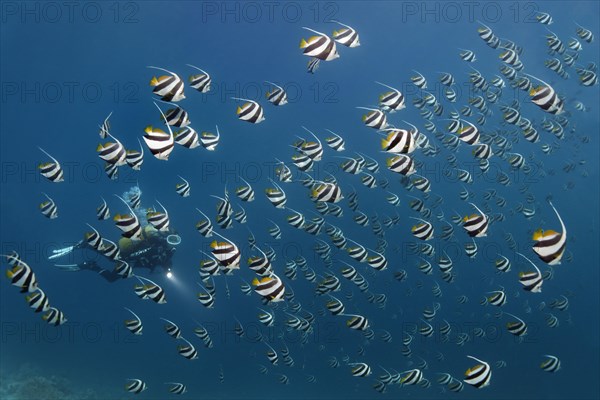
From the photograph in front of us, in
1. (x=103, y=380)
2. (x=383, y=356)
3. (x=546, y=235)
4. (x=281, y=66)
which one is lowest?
(x=103, y=380)

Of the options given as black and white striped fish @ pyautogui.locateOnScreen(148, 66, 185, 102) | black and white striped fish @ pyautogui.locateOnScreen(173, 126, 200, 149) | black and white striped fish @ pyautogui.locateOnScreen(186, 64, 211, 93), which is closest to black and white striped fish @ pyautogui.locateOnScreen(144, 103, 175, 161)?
black and white striped fish @ pyautogui.locateOnScreen(148, 66, 185, 102)

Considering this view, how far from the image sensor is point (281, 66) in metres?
49.4

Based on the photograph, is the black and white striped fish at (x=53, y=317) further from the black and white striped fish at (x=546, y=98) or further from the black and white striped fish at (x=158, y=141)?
the black and white striped fish at (x=546, y=98)

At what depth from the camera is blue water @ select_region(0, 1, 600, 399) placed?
33375 millimetres

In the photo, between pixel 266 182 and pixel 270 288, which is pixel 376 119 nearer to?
pixel 270 288

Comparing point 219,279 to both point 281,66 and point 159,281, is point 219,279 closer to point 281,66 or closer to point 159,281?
point 159,281

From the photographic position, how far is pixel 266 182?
1708 inches

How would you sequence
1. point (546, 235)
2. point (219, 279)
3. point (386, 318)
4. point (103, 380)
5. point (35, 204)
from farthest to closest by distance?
point (35, 204) < point (386, 318) < point (219, 279) < point (103, 380) < point (546, 235)

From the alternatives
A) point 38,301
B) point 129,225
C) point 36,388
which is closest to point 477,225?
point 129,225

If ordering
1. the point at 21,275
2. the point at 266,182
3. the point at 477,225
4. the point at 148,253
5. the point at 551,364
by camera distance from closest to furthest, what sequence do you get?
the point at 477,225 → the point at 21,275 → the point at 551,364 → the point at 148,253 → the point at 266,182

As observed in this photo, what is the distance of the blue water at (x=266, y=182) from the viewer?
109 ft

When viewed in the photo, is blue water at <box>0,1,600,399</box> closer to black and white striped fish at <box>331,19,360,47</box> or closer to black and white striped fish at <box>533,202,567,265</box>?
black and white striped fish at <box>331,19,360,47</box>

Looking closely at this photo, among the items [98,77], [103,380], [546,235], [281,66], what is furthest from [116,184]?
[546,235]

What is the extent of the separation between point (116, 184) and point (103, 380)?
26.2 meters
